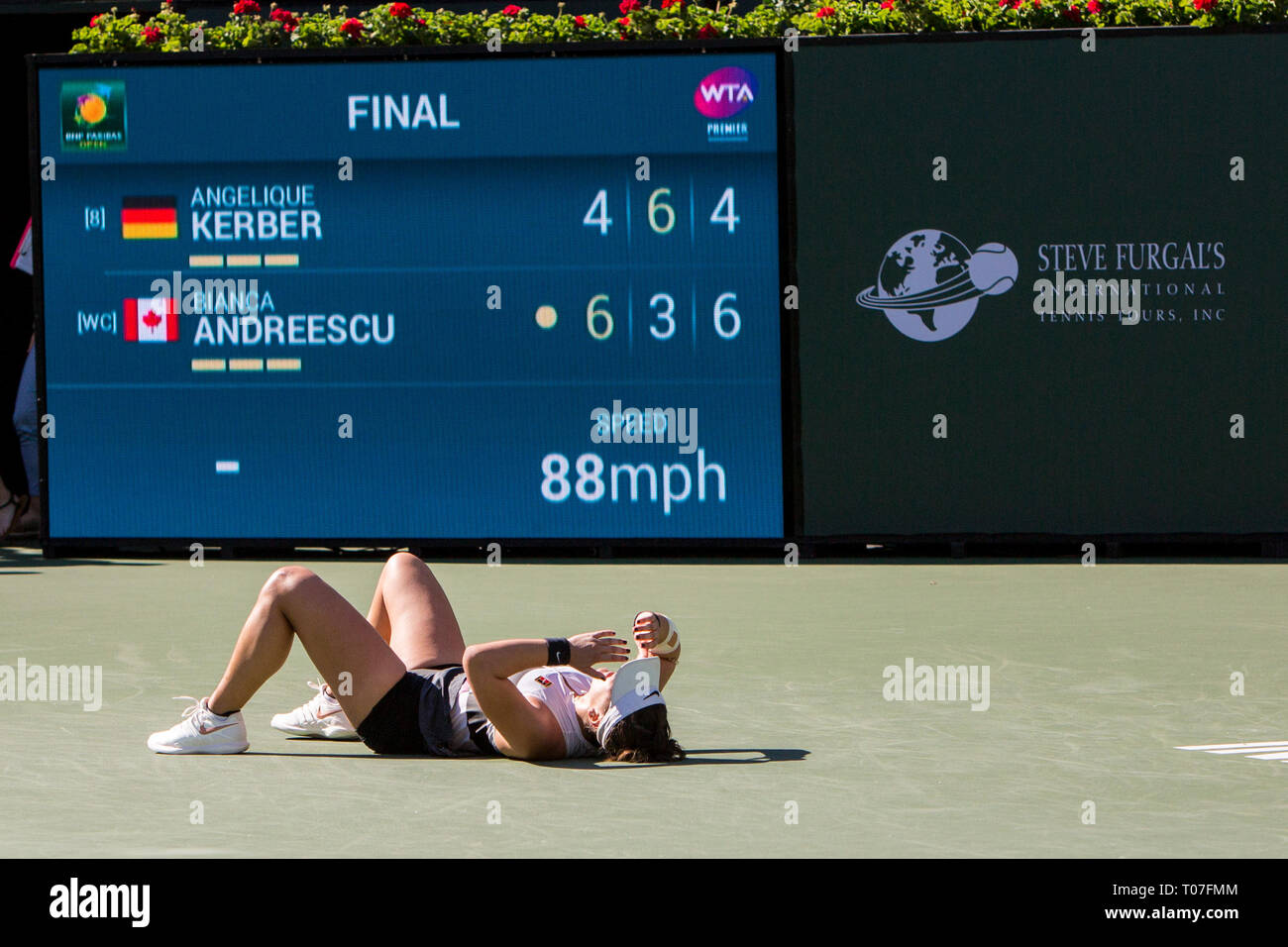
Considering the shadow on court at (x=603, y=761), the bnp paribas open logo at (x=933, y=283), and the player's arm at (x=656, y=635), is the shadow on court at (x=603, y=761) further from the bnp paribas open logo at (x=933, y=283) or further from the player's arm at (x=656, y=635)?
the bnp paribas open logo at (x=933, y=283)

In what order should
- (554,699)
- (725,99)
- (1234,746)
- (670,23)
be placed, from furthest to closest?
(670,23) < (725,99) < (1234,746) < (554,699)

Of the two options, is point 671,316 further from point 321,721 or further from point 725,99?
point 321,721

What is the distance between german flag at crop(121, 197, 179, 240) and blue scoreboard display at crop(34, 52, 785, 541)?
0.7 inches

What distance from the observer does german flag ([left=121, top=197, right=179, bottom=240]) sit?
1535 cm

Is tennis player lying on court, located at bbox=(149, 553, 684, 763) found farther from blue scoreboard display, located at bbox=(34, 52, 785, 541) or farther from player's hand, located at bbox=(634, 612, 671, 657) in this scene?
blue scoreboard display, located at bbox=(34, 52, 785, 541)

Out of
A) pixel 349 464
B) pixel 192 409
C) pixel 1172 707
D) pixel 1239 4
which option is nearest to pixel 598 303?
pixel 349 464

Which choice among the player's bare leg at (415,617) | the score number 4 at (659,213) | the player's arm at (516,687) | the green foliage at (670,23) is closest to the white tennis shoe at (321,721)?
the player's bare leg at (415,617)

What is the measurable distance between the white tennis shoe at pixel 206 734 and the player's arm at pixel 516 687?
89cm

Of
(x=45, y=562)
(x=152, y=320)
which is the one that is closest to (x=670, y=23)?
(x=152, y=320)

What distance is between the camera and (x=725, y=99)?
49.4 ft

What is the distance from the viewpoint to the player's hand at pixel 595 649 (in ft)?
21.6

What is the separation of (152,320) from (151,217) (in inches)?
31.1

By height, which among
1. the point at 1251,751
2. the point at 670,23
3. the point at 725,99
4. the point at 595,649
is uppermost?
the point at 670,23

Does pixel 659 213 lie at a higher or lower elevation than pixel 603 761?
higher
